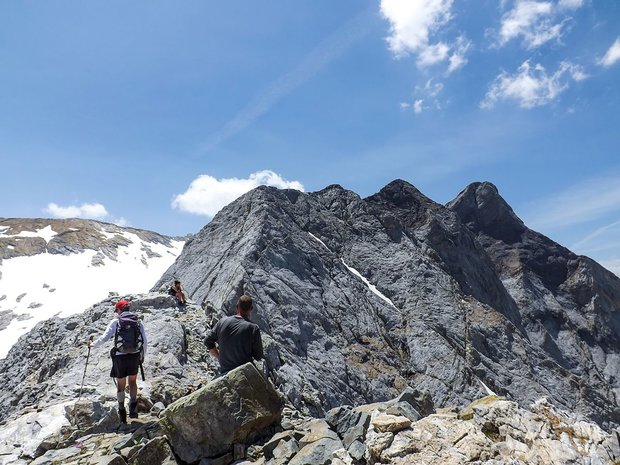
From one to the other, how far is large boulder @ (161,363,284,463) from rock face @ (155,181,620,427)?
48.7 feet

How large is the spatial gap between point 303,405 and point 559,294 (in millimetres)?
83260

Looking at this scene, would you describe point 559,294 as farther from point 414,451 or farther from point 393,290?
point 414,451

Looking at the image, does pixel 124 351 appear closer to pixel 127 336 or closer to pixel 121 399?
pixel 127 336

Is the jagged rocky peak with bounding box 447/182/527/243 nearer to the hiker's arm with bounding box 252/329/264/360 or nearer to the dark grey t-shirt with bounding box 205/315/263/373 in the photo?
the hiker's arm with bounding box 252/329/264/360

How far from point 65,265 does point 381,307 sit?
10263 cm

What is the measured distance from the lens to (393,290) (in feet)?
169

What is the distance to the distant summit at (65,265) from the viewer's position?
314 feet

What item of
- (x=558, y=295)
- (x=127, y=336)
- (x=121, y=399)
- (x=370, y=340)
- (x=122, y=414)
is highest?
(x=558, y=295)

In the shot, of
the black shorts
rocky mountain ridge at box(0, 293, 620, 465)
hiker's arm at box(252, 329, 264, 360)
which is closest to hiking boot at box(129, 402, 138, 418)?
rocky mountain ridge at box(0, 293, 620, 465)

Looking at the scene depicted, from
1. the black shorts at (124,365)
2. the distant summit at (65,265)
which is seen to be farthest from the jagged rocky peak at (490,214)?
the black shorts at (124,365)

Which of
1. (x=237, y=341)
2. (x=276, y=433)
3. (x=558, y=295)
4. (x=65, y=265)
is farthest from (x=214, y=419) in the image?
(x=65, y=265)

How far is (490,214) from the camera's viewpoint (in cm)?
10869

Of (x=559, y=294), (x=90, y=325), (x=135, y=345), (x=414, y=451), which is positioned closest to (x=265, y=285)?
(x=90, y=325)

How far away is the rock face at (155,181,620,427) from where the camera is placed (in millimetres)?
35344
